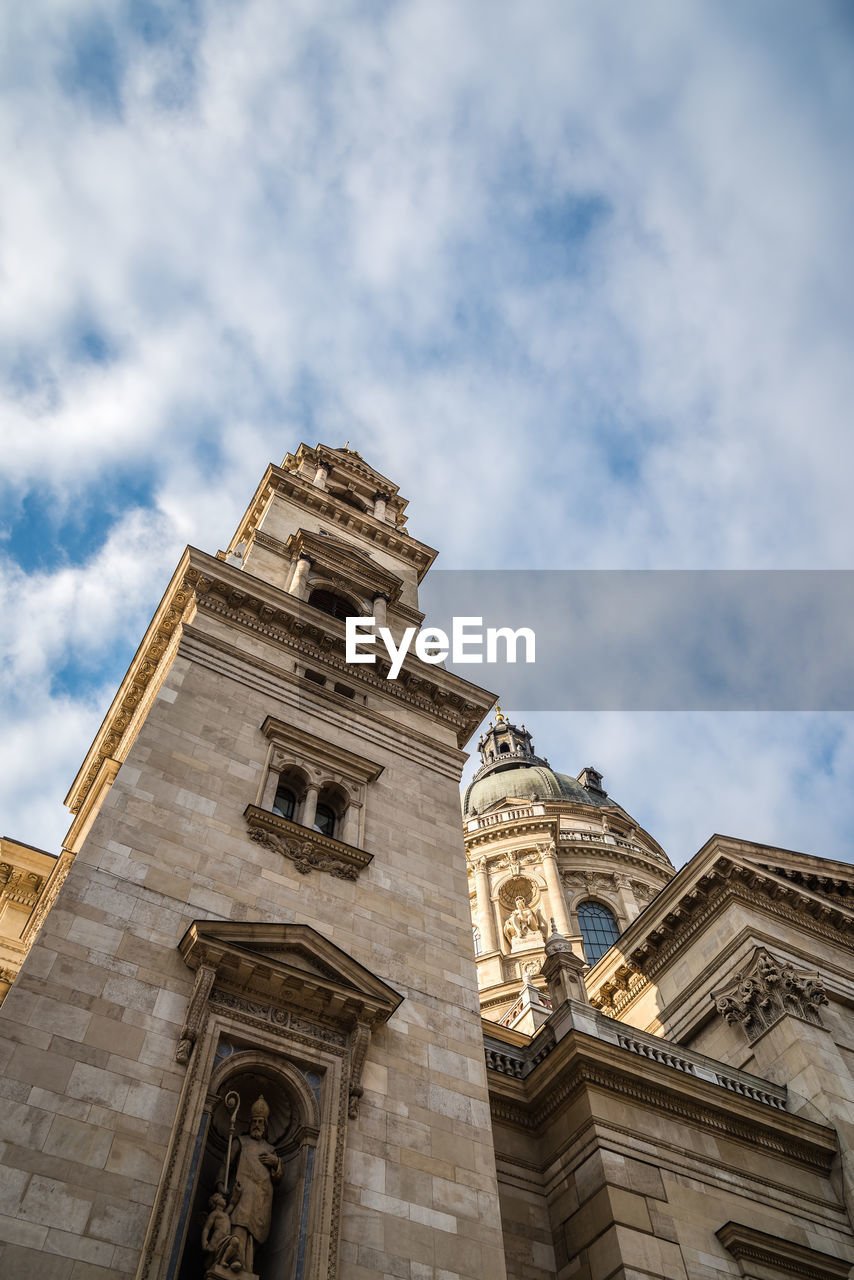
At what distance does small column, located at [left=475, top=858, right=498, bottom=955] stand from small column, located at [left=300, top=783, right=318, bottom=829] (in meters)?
29.6

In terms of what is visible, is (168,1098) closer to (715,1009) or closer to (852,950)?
(715,1009)

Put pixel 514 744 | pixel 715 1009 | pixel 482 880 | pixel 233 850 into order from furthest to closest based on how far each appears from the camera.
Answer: pixel 514 744 < pixel 482 880 < pixel 715 1009 < pixel 233 850

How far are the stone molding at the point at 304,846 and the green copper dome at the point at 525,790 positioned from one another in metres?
44.2

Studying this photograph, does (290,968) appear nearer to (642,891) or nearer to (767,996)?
(767,996)

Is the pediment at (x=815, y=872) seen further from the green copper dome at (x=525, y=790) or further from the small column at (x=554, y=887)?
the green copper dome at (x=525, y=790)

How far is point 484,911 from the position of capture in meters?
49.7

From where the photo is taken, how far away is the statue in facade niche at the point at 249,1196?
1165 cm

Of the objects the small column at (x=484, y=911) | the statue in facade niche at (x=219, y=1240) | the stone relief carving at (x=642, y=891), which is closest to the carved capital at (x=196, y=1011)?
the statue in facade niche at (x=219, y=1240)

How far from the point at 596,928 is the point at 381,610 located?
26.9 metres

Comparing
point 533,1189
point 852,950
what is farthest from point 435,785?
point 852,950

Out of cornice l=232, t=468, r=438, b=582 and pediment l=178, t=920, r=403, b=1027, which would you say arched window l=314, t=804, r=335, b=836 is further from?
cornice l=232, t=468, r=438, b=582

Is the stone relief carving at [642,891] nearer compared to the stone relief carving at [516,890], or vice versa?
the stone relief carving at [516,890]

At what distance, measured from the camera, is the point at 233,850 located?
17203 millimetres

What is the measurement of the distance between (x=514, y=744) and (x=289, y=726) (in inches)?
2390
